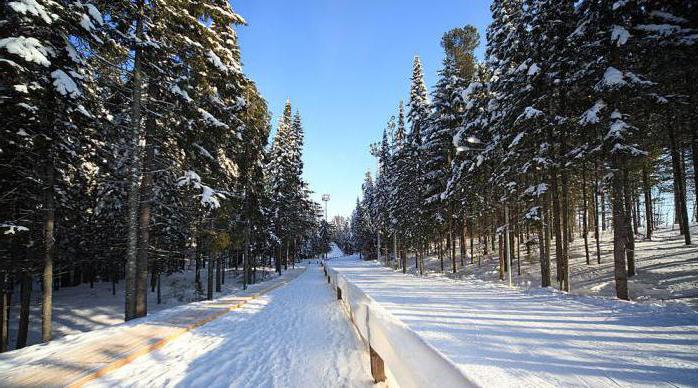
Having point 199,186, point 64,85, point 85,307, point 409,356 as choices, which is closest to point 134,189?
point 199,186

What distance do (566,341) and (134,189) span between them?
12.0m

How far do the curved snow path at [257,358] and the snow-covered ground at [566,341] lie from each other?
1.35 m

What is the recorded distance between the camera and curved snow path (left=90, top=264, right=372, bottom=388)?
5016 millimetres

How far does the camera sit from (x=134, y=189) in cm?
1055

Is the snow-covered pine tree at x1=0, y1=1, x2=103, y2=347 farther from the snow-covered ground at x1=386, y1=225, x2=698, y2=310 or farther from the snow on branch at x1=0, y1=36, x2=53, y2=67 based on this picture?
the snow-covered ground at x1=386, y1=225, x2=698, y2=310

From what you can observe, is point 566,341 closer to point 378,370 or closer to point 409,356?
point 378,370

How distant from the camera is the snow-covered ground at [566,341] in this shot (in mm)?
3979

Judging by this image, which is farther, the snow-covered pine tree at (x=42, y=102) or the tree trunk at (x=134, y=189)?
the tree trunk at (x=134, y=189)

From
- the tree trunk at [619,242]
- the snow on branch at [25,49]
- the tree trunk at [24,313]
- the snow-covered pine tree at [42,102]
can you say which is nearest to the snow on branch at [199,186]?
the snow-covered pine tree at [42,102]

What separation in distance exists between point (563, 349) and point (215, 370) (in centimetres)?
561

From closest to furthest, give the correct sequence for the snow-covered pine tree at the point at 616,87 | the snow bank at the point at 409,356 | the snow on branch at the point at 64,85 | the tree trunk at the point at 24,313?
1. the snow bank at the point at 409,356
2. the snow on branch at the point at 64,85
3. the snow-covered pine tree at the point at 616,87
4. the tree trunk at the point at 24,313

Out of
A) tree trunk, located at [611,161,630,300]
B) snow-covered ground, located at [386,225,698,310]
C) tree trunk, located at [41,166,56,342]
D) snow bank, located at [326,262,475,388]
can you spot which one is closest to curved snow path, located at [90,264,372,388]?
snow bank, located at [326,262,475,388]

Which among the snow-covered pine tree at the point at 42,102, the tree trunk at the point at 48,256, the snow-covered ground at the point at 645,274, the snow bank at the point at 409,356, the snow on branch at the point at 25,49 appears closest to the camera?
the snow bank at the point at 409,356

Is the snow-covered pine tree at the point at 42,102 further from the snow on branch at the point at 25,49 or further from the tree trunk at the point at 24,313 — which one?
the tree trunk at the point at 24,313
